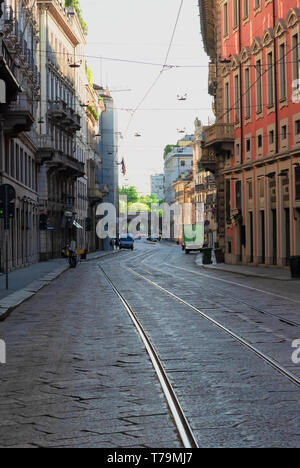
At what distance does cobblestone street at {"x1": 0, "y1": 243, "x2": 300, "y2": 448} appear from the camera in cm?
633

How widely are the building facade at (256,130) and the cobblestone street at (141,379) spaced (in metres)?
21.3

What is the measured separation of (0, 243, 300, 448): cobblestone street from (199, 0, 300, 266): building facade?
70.0 feet

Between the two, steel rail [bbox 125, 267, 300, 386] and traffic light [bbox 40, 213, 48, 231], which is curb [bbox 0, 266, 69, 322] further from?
traffic light [bbox 40, 213, 48, 231]

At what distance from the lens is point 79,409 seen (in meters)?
7.26

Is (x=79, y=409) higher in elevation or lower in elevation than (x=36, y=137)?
lower

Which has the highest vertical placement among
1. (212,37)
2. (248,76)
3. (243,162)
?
(212,37)

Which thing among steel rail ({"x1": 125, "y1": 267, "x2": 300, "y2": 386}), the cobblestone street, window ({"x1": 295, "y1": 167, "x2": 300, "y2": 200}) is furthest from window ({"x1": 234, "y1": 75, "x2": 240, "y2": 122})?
the cobblestone street

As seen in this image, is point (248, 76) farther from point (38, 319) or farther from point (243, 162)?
point (38, 319)

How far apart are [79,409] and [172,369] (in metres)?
2.40

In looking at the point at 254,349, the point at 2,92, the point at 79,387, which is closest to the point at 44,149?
the point at 2,92

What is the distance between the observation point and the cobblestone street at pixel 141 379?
633 cm

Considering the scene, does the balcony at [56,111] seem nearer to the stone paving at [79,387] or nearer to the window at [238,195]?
the window at [238,195]

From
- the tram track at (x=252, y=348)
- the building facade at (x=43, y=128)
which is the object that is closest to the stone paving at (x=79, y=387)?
the tram track at (x=252, y=348)

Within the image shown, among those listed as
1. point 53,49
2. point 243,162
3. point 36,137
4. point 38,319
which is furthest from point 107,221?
point 38,319
